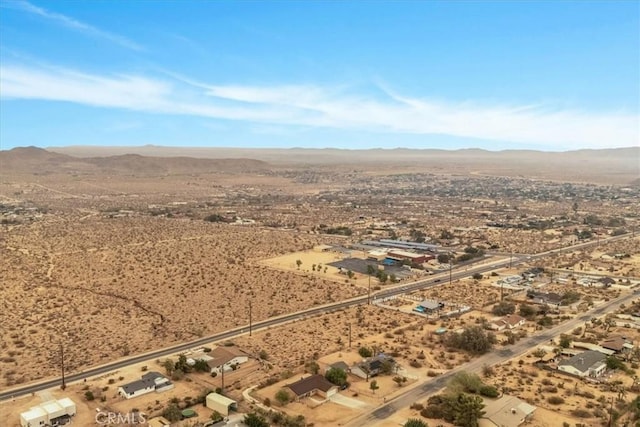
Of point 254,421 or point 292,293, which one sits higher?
point 254,421

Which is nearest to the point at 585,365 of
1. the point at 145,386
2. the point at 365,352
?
the point at 365,352

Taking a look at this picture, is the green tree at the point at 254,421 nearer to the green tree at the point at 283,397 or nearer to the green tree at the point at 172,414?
the green tree at the point at 283,397

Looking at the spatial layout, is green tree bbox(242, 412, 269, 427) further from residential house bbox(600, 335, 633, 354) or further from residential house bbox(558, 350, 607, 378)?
residential house bbox(600, 335, 633, 354)

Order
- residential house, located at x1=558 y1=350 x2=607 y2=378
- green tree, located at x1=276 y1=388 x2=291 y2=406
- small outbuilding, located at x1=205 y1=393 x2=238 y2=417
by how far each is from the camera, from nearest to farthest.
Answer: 1. small outbuilding, located at x1=205 y1=393 x2=238 y2=417
2. green tree, located at x1=276 y1=388 x2=291 y2=406
3. residential house, located at x1=558 y1=350 x2=607 y2=378

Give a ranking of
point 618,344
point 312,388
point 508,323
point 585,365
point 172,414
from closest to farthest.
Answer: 1. point 172,414
2. point 312,388
3. point 585,365
4. point 618,344
5. point 508,323

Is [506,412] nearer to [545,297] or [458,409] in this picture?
[458,409]

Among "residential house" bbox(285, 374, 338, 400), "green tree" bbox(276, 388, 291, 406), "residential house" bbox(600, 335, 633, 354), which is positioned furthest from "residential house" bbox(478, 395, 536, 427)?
"residential house" bbox(600, 335, 633, 354)

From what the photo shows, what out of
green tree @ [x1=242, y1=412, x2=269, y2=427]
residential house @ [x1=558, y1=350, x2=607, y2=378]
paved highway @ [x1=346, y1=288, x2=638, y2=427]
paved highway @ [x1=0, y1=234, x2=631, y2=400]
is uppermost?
green tree @ [x1=242, y1=412, x2=269, y2=427]

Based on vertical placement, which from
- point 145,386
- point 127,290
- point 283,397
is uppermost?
point 283,397
